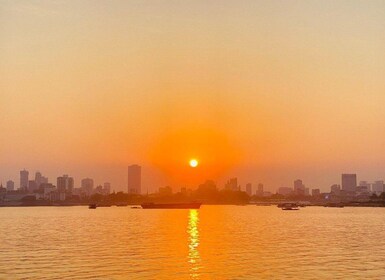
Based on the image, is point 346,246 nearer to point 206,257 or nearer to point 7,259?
point 206,257

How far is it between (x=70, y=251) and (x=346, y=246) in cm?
3660

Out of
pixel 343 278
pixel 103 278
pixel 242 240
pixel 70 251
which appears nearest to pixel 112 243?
pixel 70 251

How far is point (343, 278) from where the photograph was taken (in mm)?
51438

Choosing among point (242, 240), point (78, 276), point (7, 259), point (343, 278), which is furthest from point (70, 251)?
point (343, 278)

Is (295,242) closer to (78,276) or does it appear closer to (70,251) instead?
(70,251)

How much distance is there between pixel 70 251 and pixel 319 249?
102ft

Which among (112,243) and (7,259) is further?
(112,243)

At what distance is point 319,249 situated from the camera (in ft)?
254

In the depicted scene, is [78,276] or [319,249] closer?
[78,276]

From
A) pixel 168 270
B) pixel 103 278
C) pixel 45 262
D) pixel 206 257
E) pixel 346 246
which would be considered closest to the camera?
pixel 103 278

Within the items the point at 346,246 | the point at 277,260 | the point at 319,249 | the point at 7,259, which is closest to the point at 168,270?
the point at 277,260

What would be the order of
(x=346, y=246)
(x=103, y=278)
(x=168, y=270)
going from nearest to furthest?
(x=103, y=278) → (x=168, y=270) → (x=346, y=246)

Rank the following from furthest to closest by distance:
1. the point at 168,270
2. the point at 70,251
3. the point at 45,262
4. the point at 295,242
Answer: the point at 295,242, the point at 70,251, the point at 45,262, the point at 168,270

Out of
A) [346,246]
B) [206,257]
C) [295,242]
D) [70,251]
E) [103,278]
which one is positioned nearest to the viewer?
[103,278]
